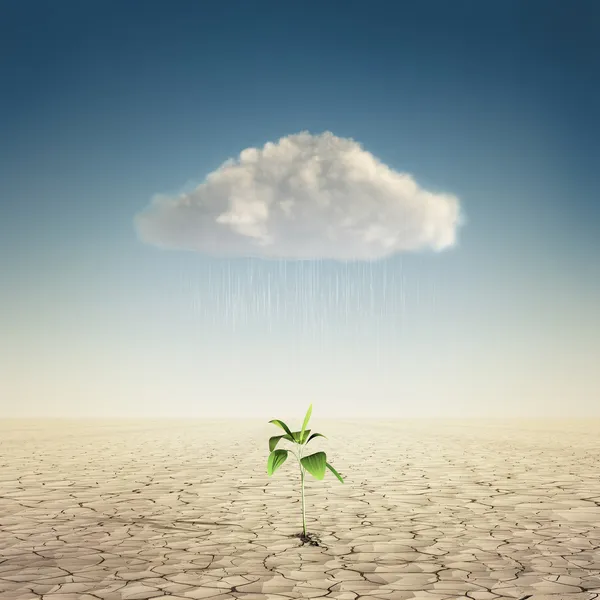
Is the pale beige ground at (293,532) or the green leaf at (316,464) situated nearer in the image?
the pale beige ground at (293,532)

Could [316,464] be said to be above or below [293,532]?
above

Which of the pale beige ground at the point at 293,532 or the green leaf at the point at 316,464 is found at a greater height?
the green leaf at the point at 316,464

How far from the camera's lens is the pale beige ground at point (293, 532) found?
382 cm

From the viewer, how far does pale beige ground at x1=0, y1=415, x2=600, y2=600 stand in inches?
150

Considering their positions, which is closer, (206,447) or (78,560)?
(78,560)

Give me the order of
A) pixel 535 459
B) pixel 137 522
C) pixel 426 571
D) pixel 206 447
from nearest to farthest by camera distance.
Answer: pixel 426 571 < pixel 137 522 < pixel 535 459 < pixel 206 447

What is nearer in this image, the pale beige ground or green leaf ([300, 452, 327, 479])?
the pale beige ground

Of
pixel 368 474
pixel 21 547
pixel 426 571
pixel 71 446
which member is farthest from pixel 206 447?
pixel 426 571

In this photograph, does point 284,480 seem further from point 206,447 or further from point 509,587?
point 206,447

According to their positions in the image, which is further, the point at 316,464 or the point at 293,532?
the point at 293,532

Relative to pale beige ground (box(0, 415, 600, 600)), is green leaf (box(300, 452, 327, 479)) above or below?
above

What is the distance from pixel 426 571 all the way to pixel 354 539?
3.18 ft

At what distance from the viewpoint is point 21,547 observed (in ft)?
15.7

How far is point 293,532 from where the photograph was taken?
521 cm
